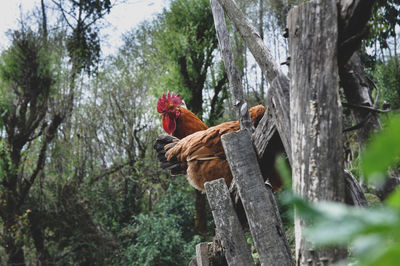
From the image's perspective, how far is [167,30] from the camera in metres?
6.50

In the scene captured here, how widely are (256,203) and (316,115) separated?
Result: 0.75 metres

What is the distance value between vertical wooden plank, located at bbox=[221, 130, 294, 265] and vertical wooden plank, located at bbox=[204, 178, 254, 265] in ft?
0.95

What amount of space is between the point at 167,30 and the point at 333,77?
18.8 ft

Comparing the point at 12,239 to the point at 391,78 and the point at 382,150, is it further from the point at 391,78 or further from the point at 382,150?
the point at 391,78

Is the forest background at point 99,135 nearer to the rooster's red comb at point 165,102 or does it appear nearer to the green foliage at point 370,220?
the rooster's red comb at point 165,102

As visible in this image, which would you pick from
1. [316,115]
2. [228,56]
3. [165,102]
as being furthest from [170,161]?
[316,115]

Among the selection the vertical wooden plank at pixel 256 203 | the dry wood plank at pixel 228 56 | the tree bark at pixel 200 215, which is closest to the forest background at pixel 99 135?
the tree bark at pixel 200 215

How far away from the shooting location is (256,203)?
A: 5.70ft

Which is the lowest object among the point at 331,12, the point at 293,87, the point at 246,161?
the point at 246,161

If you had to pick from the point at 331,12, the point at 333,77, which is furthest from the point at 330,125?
the point at 331,12

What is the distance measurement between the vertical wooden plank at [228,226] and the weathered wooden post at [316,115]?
93 cm

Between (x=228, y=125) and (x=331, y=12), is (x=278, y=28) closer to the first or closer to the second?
(x=228, y=125)

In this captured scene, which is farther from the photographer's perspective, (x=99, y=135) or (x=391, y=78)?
(x=99, y=135)

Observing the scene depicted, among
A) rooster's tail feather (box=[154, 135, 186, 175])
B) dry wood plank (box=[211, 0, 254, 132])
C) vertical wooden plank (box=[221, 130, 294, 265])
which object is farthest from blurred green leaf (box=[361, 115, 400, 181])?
dry wood plank (box=[211, 0, 254, 132])
